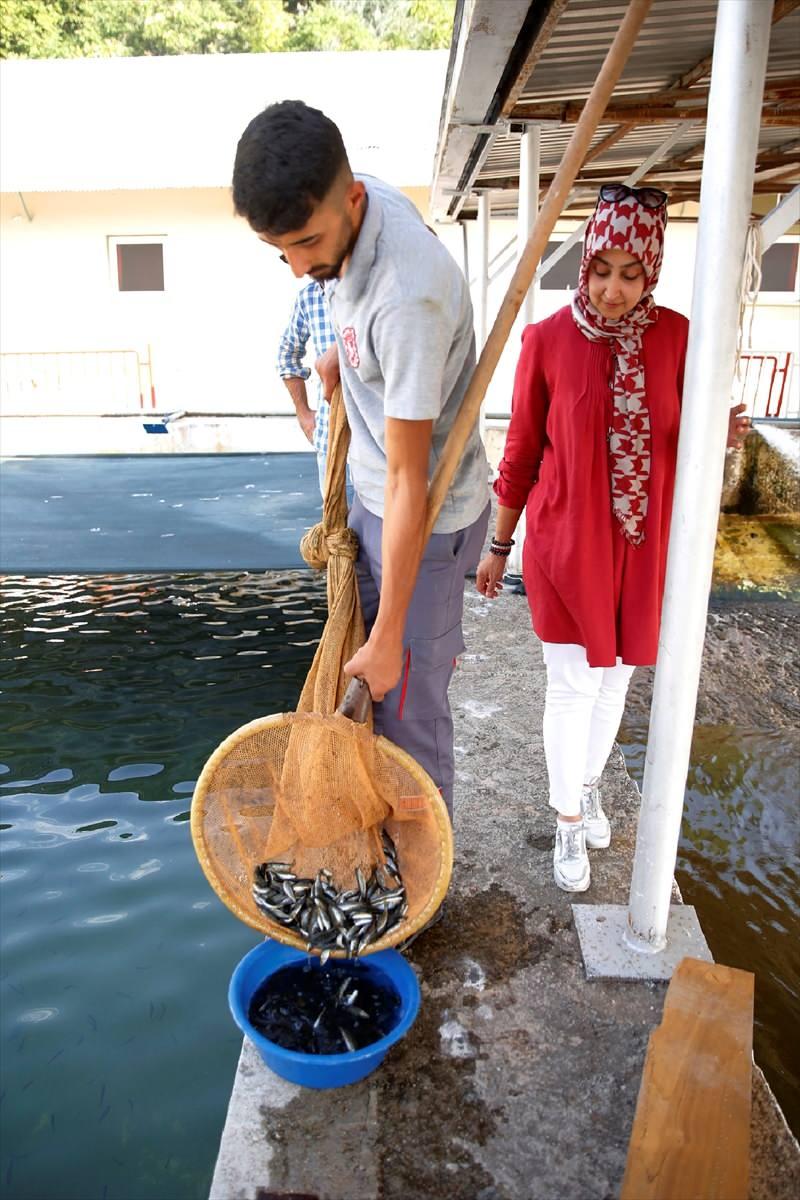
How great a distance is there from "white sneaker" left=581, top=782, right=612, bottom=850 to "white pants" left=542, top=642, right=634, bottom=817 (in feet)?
0.68

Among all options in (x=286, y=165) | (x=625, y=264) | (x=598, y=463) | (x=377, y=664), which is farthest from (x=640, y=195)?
(x=377, y=664)

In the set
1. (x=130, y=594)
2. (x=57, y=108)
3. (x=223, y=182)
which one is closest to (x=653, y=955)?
(x=130, y=594)

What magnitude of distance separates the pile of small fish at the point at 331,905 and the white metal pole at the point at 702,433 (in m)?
0.69

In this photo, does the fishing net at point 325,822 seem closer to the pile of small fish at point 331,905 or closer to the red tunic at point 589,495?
the pile of small fish at point 331,905

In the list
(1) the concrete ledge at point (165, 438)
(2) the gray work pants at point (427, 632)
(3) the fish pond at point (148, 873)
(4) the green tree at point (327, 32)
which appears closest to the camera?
(2) the gray work pants at point (427, 632)

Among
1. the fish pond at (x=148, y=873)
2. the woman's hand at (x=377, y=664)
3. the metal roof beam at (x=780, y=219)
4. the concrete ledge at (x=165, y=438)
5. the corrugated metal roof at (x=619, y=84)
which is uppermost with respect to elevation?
the corrugated metal roof at (x=619, y=84)

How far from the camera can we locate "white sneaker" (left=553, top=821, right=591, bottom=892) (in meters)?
2.58

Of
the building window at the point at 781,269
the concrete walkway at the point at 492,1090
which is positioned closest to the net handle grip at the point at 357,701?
the concrete walkway at the point at 492,1090

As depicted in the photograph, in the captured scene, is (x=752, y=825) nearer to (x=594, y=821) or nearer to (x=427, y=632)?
(x=594, y=821)

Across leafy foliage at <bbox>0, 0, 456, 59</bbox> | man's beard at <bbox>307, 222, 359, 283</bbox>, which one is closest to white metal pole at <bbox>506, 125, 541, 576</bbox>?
man's beard at <bbox>307, 222, 359, 283</bbox>

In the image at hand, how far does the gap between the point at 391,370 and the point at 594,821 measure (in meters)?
1.71

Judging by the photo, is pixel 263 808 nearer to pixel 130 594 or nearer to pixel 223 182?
pixel 130 594

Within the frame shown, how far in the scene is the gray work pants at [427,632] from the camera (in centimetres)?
216

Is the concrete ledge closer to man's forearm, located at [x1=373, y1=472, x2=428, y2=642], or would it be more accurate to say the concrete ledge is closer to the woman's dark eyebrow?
the woman's dark eyebrow
